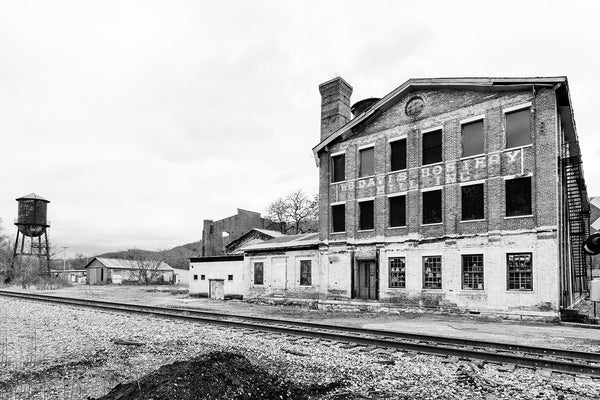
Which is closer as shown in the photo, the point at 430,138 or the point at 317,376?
the point at 317,376

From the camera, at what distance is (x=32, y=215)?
51.7 metres

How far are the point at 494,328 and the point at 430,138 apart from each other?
9.66 meters

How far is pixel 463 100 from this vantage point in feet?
65.0

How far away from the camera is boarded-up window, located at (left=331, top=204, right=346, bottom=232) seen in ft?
77.8

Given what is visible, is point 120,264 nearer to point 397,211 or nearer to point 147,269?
point 147,269

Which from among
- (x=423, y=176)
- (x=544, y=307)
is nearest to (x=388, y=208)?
(x=423, y=176)

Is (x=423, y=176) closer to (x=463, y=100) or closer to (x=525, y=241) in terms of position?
(x=463, y=100)

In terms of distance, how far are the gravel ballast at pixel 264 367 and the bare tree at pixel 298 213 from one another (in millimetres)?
48436

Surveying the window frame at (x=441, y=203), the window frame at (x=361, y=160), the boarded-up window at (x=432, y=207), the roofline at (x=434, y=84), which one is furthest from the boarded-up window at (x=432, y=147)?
the window frame at (x=361, y=160)

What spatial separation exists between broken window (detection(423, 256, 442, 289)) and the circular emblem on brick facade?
287 inches

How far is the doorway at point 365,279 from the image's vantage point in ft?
71.6

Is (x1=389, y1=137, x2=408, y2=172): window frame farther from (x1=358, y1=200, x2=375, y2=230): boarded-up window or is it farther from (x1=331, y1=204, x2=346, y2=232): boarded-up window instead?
(x1=331, y1=204, x2=346, y2=232): boarded-up window

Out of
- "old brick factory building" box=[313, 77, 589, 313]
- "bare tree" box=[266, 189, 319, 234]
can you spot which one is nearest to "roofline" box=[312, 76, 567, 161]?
"old brick factory building" box=[313, 77, 589, 313]

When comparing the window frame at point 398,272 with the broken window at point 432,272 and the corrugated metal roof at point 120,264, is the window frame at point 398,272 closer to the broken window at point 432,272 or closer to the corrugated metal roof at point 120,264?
the broken window at point 432,272
